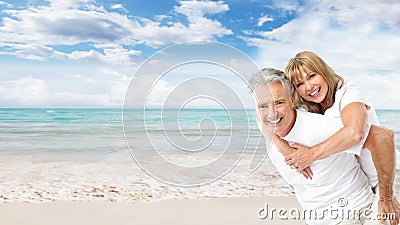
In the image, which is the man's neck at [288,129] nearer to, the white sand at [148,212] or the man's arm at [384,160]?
the man's arm at [384,160]

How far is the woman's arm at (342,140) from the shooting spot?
1781 mm

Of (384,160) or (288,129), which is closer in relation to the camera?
(384,160)

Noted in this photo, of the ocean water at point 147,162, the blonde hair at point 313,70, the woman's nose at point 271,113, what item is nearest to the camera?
the woman's nose at point 271,113

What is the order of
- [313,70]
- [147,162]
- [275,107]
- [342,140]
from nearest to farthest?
[342,140], [275,107], [313,70], [147,162]

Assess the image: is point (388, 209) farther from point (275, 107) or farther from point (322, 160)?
point (275, 107)

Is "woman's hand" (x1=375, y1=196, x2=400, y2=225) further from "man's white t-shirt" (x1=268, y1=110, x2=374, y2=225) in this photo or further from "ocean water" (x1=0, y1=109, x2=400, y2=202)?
"ocean water" (x1=0, y1=109, x2=400, y2=202)

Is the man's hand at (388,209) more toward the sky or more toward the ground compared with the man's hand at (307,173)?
more toward the ground

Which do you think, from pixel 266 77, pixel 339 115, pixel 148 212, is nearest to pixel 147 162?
pixel 266 77

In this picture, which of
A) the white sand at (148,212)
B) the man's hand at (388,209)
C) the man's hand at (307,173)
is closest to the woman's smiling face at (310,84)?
the man's hand at (307,173)

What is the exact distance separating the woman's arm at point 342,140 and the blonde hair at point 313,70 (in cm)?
21

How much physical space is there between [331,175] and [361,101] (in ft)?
1.12

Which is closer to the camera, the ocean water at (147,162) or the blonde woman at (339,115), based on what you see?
the blonde woman at (339,115)

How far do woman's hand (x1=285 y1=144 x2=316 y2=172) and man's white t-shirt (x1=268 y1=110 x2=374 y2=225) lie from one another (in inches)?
1.2

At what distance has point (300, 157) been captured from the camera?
190 centimetres
